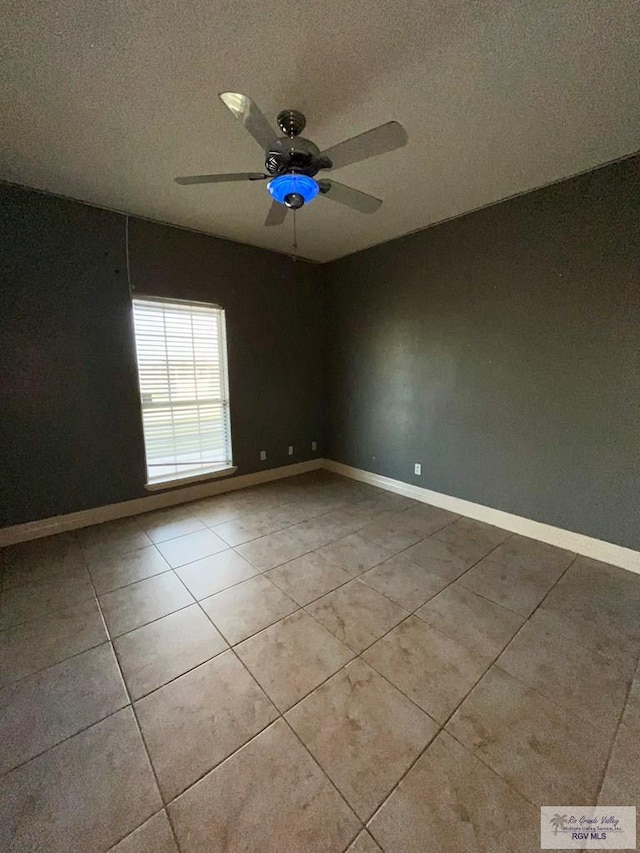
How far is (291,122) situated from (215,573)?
2.73 metres

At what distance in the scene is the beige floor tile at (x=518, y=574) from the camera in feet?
6.63

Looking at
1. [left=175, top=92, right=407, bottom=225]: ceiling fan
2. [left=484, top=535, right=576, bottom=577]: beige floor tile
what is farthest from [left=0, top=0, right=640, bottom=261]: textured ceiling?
[left=484, top=535, right=576, bottom=577]: beige floor tile

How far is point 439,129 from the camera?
190 cm

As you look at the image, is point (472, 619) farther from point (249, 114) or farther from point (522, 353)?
point (249, 114)

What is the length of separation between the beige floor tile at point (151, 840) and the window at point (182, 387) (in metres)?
2.67

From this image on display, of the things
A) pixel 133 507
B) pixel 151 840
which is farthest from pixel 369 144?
pixel 133 507

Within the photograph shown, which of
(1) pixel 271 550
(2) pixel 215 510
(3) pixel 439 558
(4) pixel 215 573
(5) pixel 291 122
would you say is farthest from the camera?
(2) pixel 215 510

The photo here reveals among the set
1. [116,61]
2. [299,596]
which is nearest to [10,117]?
[116,61]

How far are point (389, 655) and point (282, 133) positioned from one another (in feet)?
9.51

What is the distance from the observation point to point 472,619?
1.85 metres

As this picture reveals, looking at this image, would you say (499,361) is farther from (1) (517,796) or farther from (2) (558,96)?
(1) (517,796)

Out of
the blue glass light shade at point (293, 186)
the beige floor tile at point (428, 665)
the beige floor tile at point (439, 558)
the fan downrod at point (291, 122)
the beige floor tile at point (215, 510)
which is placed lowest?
the beige floor tile at point (428, 665)

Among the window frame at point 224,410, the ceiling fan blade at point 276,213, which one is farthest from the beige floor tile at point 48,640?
the ceiling fan blade at point 276,213

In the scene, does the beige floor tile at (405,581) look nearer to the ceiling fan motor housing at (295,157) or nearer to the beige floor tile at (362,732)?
the beige floor tile at (362,732)
